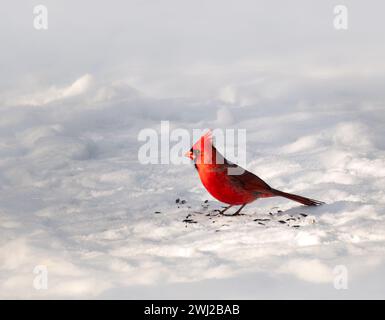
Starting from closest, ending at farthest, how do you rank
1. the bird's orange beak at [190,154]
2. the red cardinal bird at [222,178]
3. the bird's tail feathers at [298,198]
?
the red cardinal bird at [222,178] → the bird's orange beak at [190,154] → the bird's tail feathers at [298,198]

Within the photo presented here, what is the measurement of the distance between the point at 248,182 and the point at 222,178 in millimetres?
253

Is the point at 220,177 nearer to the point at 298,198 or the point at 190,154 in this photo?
the point at 190,154

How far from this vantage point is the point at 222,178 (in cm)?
636

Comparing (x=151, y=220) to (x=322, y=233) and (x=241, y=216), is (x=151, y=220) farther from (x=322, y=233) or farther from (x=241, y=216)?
(x=322, y=233)

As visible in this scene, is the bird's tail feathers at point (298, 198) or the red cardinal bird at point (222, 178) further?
the bird's tail feathers at point (298, 198)

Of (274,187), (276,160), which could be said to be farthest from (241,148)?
(274,187)

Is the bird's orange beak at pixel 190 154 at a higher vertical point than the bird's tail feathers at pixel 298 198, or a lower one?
higher

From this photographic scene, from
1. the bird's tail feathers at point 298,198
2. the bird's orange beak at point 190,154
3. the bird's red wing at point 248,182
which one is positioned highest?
the bird's orange beak at point 190,154

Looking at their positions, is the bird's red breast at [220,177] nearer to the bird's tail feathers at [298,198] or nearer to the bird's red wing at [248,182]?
the bird's red wing at [248,182]

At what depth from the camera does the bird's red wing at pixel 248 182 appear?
639cm

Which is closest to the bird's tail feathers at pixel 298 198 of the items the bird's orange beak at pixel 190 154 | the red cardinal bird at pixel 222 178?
the red cardinal bird at pixel 222 178

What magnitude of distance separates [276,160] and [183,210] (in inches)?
62.3

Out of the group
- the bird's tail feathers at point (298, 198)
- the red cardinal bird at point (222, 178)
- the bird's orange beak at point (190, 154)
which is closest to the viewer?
the red cardinal bird at point (222, 178)

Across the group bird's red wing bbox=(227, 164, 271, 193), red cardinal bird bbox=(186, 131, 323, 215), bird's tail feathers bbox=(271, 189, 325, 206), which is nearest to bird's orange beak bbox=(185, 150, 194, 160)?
red cardinal bird bbox=(186, 131, 323, 215)
